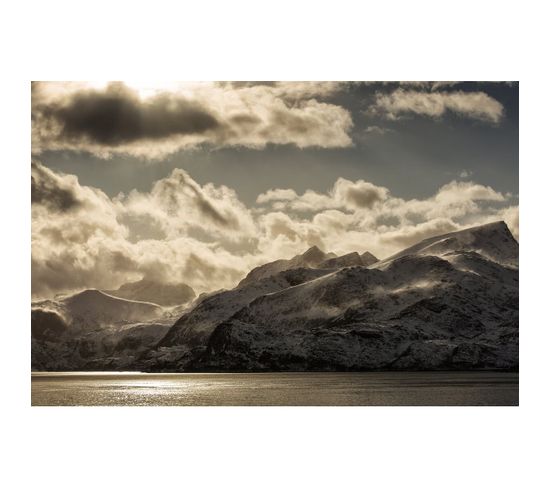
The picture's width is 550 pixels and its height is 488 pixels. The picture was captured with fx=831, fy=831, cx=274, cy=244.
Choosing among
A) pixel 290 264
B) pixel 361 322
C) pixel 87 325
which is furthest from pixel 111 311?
pixel 361 322

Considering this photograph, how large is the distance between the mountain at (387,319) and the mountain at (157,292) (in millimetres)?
27320

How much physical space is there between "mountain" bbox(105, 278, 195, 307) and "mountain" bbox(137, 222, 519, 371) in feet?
89.6

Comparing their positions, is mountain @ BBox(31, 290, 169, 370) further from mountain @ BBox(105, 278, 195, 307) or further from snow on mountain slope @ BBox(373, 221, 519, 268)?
snow on mountain slope @ BBox(373, 221, 519, 268)

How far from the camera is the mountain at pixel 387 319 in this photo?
15475cm

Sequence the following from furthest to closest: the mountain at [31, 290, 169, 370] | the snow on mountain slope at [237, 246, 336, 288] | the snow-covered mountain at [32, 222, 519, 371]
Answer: the snow-covered mountain at [32, 222, 519, 371]
the mountain at [31, 290, 169, 370]
the snow on mountain slope at [237, 246, 336, 288]

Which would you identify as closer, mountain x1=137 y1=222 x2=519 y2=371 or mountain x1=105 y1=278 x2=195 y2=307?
mountain x1=105 y1=278 x2=195 y2=307

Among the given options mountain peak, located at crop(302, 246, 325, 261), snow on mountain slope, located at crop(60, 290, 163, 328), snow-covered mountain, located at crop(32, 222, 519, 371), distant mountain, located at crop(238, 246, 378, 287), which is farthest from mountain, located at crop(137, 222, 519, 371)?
mountain peak, located at crop(302, 246, 325, 261)

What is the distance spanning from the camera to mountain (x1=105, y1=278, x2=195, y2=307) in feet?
285

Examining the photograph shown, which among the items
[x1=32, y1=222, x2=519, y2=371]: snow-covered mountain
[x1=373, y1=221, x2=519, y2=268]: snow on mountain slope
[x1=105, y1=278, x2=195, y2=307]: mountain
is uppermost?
[x1=373, y1=221, x2=519, y2=268]: snow on mountain slope

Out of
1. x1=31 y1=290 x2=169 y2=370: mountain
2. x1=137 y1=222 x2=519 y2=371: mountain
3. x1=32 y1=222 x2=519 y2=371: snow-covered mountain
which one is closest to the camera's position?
x1=31 y1=290 x2=169 y2=370: mountain

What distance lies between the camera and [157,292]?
96438 millimetres

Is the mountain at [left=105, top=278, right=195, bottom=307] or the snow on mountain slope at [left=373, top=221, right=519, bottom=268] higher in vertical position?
the snow on mountain slope at [left=373, top=221, right=519, bottom=268]

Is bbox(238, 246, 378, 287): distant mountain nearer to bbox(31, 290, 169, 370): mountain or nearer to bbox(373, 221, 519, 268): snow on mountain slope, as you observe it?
bbox(31, 290, 169, 370): mountain
